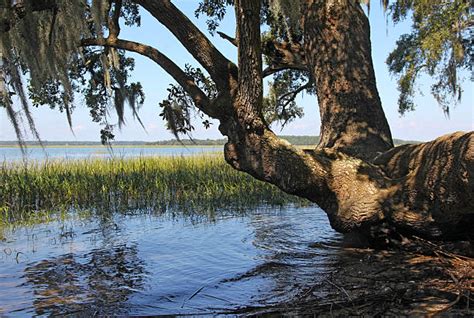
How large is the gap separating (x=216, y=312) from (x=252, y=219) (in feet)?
12.0

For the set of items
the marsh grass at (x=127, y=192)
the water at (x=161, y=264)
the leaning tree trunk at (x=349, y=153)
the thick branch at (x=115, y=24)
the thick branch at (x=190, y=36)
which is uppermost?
the thick branch at (x=115, y=24)

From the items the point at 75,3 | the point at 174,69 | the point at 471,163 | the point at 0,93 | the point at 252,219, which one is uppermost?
the point at 75,3

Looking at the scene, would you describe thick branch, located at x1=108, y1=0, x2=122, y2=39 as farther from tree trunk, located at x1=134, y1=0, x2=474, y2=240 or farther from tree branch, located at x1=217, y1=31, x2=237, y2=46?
tree branch, located at x1=217, y1=31, x2=237, y2=46

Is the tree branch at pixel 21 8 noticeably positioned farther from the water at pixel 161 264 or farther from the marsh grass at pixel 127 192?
the marsh grass at pixel 127 192

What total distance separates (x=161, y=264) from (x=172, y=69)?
2.24 m

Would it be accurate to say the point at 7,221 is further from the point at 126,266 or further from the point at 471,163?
the point at 471,163

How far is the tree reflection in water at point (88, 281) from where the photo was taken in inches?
128

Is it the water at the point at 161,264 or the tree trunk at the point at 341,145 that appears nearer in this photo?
the water at the point at 161,264

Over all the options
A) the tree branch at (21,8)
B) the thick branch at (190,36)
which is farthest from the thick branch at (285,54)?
the tree branch at (21,8)

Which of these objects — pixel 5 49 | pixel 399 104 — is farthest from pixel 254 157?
pixel 399 104

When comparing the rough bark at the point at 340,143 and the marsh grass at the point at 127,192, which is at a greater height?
the rough bark at the point at 340,143

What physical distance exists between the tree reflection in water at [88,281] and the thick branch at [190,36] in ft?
6.97

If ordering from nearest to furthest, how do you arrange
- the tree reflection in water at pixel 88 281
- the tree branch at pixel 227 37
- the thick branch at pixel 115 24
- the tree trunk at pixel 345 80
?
the tree reflection in water at pixel 88 281 → the tree trunk at pixel 345 80 → the thick branch at pixel 115 24 → the tree branch at pixel 227 37

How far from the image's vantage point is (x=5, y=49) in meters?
4.67
